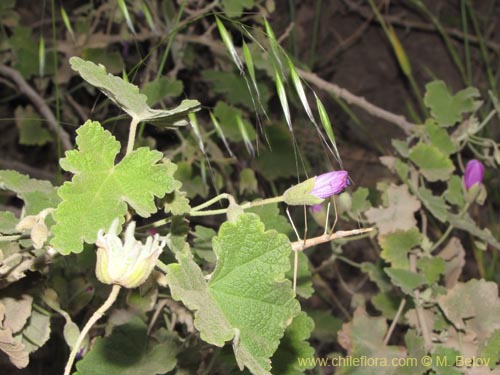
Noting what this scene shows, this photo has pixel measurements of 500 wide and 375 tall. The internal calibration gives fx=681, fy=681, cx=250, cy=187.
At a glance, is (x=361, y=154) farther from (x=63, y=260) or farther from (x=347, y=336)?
(x=63, y=260)

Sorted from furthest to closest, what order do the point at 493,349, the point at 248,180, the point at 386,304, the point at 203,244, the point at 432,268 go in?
the point at 248,180, the point at 386,304, the point at 432,268, the point at 493,349, the point at 203,244

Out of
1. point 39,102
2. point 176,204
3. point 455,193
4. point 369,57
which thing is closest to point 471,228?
point 455,193

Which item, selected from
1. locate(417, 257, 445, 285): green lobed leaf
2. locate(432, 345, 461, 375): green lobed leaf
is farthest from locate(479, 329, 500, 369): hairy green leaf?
locate(417, 257, 445, 285): green lobed leaf

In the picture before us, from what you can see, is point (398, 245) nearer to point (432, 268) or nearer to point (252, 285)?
point (432, 268)

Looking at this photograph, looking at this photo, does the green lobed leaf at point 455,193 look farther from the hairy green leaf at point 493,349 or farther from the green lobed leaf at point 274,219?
the green lobed leaf at point 274,219

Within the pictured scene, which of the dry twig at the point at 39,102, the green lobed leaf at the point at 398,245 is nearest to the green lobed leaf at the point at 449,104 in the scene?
the green lobed leaf at the point at 398,245

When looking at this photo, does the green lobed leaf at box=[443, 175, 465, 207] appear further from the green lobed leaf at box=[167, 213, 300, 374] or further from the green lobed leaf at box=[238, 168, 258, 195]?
the green lobed leaf at box=[167, 213, 300, 374]

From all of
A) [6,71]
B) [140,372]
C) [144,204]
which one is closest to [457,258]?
[140,372]
